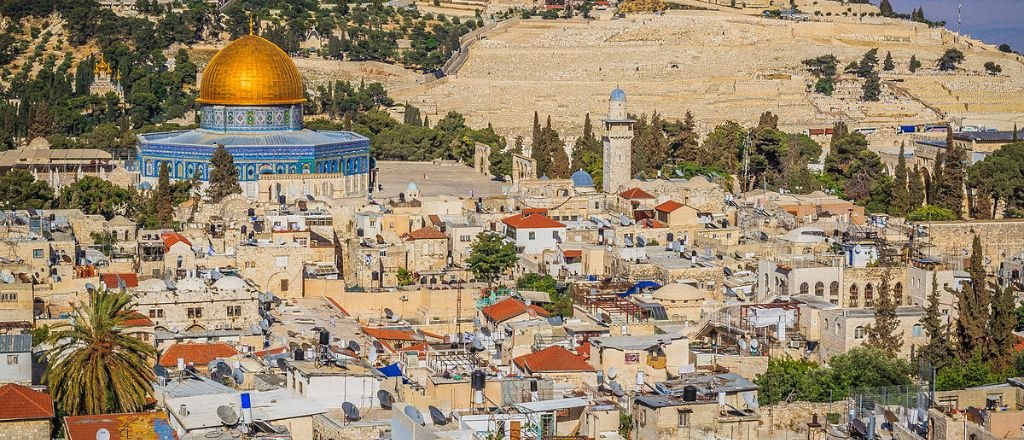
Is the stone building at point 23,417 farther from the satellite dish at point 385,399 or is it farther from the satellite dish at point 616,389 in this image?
the satellite dish at point 616,389

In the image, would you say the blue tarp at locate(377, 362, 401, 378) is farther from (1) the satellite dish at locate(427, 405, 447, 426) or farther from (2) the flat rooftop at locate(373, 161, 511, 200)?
(2) the flat rooftop at locate(373, 161, 511, 200)

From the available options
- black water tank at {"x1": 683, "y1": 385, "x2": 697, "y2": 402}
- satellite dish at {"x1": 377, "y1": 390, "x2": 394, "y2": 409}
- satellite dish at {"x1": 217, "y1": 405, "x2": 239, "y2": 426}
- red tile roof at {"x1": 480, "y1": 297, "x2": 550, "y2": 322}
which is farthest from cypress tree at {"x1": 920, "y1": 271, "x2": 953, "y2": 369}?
satellite dish at {"x1": 217, "y1": 405, "x2": 239, "y2": 426}

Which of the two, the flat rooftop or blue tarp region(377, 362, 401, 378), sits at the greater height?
the flat rooftop

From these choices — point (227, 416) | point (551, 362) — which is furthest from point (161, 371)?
point (551, 362)

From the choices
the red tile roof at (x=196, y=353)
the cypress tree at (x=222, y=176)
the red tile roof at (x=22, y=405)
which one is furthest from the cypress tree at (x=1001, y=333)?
the cypress tree at (x=222, y=176)

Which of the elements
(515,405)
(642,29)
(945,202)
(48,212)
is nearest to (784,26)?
(642,29)
